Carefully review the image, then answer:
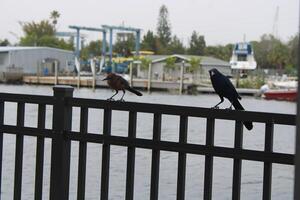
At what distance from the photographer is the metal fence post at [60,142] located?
199 inches

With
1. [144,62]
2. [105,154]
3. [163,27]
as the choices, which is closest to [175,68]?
[144,62]

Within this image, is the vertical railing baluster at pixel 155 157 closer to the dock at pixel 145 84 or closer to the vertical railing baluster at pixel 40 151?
the vertical railing baluster at pixel 40 151

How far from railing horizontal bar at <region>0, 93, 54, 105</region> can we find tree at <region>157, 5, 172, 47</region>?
390 ft

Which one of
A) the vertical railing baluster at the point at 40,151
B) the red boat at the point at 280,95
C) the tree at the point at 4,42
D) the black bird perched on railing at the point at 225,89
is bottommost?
the red boat at the point at 280,95

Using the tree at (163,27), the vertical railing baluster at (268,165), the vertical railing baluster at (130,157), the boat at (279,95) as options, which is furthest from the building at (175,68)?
the vertical railing baluster at (268,165)

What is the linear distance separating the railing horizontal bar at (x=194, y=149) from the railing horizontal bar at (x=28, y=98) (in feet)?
1.12

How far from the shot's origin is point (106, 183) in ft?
16.4

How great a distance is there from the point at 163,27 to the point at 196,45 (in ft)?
48.3

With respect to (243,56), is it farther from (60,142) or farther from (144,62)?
(60,142)

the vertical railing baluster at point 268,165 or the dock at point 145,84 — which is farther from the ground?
the vertical railing baluster at point 268,165

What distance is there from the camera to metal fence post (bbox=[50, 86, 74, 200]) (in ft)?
16.6

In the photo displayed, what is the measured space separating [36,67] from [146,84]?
85.8ft

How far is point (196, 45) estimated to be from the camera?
117625mm

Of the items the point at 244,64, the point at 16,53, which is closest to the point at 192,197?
the point at 16,53
